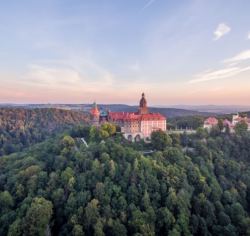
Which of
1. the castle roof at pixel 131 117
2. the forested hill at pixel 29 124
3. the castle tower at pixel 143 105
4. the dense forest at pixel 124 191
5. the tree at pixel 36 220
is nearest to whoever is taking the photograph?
the tree at pixel 36 220

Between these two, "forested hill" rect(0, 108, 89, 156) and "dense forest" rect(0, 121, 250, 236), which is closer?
"dense forest" rect(0, 121, 250, 236)

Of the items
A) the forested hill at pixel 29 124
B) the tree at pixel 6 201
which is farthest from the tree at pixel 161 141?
the forested hill at pixel 29 124

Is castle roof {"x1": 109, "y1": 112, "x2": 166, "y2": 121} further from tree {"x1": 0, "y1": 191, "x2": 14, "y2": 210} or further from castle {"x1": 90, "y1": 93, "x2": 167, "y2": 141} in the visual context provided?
tree {"x1": 0, "y1": 191, "x2": 14, "y2": 210}

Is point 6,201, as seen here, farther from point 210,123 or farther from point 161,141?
point 210,123

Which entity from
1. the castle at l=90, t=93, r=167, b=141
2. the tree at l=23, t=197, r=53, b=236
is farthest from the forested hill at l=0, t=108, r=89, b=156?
the tree at l=23, t=197, r=53, b=236

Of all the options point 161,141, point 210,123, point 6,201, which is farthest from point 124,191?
point 210,123

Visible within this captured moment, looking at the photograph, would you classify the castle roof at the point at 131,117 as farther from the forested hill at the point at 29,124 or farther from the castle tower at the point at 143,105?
the forested hill at the point at 29,124
